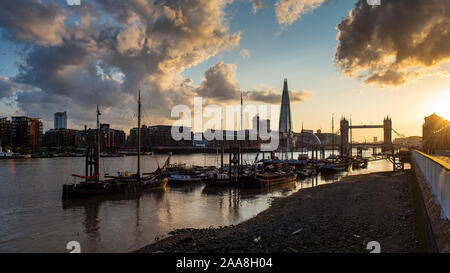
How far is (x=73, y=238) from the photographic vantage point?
728 inches

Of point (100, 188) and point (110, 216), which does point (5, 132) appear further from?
point (110, 216)

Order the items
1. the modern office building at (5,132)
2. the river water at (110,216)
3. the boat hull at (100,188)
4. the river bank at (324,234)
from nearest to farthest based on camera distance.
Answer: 1. the river bank at (324,234)
2. the river water at (110,216)
3. the boat hull at (100,188)
4. the modern office building at (5,132)

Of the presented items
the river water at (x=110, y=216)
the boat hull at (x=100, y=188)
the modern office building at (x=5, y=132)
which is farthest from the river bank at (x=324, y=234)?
the modern office building at (x=5, y=132)

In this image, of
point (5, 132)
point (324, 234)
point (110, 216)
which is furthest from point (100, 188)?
point (5, 132)

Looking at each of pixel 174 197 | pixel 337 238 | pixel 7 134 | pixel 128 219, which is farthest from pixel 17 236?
pixel 7 134

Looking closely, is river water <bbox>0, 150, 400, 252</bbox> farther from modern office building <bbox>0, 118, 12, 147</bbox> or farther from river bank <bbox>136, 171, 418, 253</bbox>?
modern office building <bbox>0, 118, 12, 147</bbox>

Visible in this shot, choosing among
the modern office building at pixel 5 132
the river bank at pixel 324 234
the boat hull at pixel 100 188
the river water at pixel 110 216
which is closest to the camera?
the river bank at pixel 324 234

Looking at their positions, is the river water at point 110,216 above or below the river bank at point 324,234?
below

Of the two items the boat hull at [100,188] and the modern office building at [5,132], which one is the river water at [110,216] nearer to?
the boat hull at [100,188]

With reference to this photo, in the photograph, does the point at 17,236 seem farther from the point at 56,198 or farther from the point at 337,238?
the point at 337,238

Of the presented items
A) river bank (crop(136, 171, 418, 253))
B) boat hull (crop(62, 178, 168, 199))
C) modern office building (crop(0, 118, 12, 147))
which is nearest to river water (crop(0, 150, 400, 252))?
boat hull (crop(62, 178, 168, 199))

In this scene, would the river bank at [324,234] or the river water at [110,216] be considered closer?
the river bank at [324,234]

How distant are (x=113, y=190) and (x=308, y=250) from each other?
3143cm

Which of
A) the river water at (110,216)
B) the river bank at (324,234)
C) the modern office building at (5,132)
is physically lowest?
the river water at (110,216)
